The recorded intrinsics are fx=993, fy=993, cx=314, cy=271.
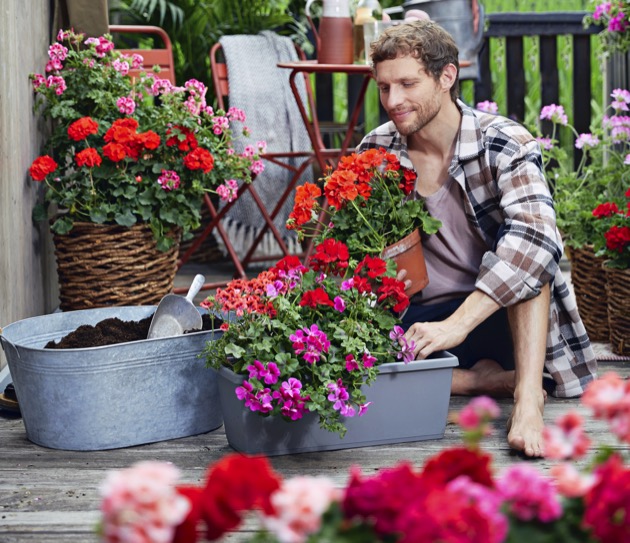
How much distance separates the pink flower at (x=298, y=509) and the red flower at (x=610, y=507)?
0.22 metres

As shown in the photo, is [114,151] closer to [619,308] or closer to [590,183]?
[619,308]

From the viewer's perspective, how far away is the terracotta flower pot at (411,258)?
238cm

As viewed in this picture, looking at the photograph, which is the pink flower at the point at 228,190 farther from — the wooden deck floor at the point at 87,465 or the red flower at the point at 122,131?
the wooden deck floor at the point at 87,465

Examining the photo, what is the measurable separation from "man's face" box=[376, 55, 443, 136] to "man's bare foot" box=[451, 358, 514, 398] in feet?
2.23

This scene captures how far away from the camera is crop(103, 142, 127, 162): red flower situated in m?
3.17

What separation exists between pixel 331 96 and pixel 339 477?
143 inches

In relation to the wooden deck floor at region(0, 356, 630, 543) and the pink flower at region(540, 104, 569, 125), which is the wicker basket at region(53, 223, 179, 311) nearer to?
the wooden deck floor at region(0, 356, 630, 543)

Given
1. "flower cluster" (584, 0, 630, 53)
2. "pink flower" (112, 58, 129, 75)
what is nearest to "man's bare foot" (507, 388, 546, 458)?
"pink flower" (112, 58, 129, 75)

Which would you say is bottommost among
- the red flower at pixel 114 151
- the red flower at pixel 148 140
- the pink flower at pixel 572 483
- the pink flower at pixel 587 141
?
the pink flower at pixel 587 141

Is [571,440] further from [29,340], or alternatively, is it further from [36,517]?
[29,340]

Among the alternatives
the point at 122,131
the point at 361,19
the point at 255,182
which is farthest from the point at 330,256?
the point at 255,182

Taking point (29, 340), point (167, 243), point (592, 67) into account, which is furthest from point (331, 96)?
point (29, 340)

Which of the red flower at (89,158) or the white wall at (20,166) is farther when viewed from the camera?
the red flower at (89,158)

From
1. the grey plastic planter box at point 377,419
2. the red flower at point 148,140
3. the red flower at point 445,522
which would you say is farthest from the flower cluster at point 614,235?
the red flower at point 445,522
